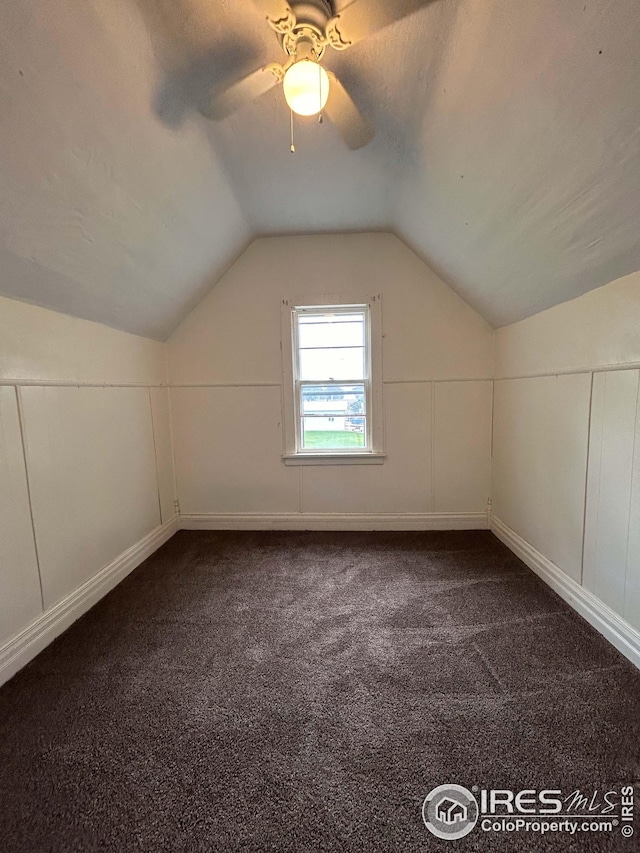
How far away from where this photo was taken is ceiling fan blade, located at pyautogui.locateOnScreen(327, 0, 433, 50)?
1.20 metres

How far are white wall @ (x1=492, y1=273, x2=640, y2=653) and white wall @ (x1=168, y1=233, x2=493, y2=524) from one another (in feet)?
1.29

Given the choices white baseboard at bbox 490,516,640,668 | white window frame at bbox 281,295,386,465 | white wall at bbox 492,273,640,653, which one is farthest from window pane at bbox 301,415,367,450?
white baseboard at bbox 490,516,640,668

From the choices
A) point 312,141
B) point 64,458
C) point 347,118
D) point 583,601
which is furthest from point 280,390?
point 583,601

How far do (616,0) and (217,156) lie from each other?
5.62ft

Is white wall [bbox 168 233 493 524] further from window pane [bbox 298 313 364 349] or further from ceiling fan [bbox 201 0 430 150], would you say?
ceiling fan [bbox 201 0 430 150]

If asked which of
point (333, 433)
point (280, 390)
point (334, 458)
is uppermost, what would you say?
point (280, 390)

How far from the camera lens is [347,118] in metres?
1.71

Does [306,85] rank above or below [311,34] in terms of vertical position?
below

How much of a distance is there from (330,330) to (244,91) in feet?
6.06

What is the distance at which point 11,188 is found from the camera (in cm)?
134

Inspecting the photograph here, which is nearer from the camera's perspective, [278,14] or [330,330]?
[278,14]

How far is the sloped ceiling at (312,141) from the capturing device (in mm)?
1139

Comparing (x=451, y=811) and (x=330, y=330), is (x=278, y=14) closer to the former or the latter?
(x=330, y=330)

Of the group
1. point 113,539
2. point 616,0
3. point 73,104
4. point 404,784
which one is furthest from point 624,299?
point 113,539
